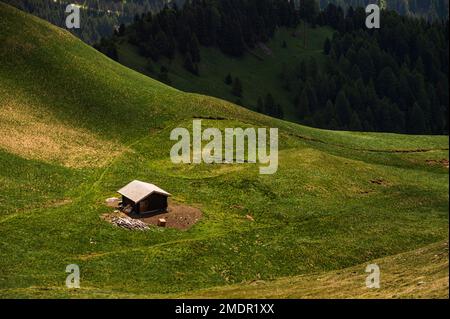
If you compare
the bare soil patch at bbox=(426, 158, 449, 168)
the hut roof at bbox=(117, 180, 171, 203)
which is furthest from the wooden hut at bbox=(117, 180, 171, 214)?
the bare soil patch at bbox=(426, 158, 449, 168)

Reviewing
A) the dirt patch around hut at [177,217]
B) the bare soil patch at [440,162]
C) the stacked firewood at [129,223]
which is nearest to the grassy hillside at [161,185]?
the stacked firewood at [129,223]

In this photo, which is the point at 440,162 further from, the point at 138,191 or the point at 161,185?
the point at 138,191

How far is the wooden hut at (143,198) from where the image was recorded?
63.8 metres

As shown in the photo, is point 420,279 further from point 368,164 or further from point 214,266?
point 368,164

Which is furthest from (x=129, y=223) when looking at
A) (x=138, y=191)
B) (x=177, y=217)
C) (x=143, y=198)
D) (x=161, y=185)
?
(x=161, y=185)

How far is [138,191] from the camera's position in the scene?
213 ft

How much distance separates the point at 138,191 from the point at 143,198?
1697 mm

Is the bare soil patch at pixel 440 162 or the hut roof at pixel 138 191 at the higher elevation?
the hut roof at pixel 138 191

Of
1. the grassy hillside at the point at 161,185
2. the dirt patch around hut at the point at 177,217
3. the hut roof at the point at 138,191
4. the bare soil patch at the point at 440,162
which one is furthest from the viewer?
the bare soil patch at the point at 440,162

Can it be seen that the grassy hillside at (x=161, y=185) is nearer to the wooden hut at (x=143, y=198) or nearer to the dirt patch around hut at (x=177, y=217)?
the dirt patch around hut at (x=177, y=217)

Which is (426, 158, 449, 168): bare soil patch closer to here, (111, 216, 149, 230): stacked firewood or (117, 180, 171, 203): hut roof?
(117, 180, 171, 203): hut roof

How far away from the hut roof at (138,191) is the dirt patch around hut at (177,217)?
6.97 ft

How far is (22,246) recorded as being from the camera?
5328cm
